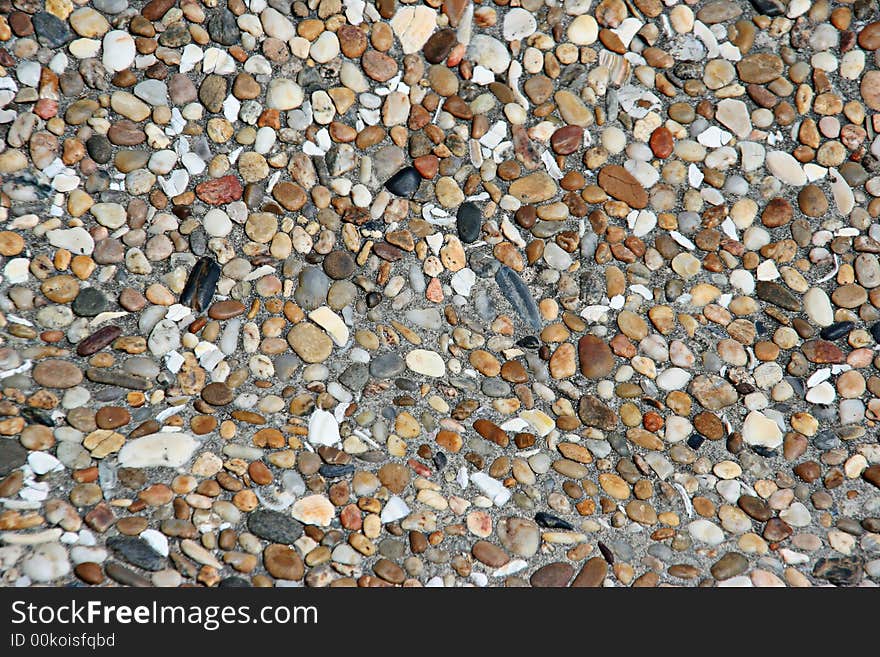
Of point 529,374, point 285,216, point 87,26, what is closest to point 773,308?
point 529,374

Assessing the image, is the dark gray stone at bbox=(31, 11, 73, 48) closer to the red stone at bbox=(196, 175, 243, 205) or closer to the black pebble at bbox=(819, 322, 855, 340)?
the red stone at bbox=(196, 175, 243, 205)

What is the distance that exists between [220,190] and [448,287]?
357 millimetres

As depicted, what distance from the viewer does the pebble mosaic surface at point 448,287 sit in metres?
1.16

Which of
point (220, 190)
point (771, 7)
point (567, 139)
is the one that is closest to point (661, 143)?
point (567, 139)

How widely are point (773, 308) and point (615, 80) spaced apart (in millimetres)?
411

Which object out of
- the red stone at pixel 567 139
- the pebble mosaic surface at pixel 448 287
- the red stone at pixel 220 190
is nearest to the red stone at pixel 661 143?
the pebble mosaic surface at pixel 448 287

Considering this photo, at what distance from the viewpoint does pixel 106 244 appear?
123 cm

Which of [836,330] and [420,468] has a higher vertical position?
[836,330]

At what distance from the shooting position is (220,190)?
4.11 feet

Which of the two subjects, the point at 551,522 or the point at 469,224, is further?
the point at 469,224

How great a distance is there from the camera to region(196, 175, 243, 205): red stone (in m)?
1.25

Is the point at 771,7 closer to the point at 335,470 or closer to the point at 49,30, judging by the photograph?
the point at 335,470

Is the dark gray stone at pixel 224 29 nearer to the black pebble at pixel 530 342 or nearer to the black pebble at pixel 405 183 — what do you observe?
the black pebble at pixel 405 183

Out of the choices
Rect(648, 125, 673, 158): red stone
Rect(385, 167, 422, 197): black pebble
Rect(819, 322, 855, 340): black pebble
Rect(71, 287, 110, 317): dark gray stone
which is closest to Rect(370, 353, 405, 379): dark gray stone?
Rect(385, 167, 422, 197): black pebble
